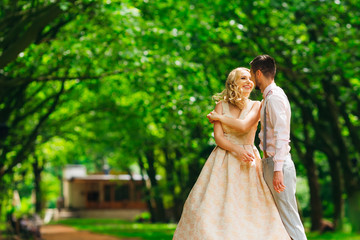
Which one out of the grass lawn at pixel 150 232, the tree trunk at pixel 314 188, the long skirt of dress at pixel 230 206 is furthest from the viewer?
the tree trunk at pixel 314 188

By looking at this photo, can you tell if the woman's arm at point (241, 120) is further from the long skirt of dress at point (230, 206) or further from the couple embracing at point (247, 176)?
the long skirt of dress at point (230, 206)

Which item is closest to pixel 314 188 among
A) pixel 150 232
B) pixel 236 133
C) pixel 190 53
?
pixel 150 232

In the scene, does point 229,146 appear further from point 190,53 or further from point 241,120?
point 190,53

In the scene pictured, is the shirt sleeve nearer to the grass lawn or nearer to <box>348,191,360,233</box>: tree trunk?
the grass lawn

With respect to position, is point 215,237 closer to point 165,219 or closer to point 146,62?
point 146,62

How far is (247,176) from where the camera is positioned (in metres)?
5.31

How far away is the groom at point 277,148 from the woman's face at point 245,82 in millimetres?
70

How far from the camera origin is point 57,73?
16.2 m

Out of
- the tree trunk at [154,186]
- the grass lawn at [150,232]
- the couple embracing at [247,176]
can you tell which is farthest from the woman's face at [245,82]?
the tree trunk at [154,186]

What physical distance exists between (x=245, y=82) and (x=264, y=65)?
0.76 feet

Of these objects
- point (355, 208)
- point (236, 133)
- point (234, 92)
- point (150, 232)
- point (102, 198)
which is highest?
point (234, 92)

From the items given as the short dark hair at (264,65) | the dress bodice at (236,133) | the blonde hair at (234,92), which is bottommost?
the dress bodice at (236,133)

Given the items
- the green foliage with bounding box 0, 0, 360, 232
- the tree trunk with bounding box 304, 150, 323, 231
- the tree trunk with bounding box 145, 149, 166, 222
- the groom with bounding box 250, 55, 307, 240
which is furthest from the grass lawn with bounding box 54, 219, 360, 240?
the groom with bounding box 250, 55, 307, 240

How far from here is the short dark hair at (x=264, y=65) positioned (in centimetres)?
538
